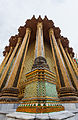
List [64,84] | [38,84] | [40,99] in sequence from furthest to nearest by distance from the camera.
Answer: [64,84]
[38,84]
[40,99]

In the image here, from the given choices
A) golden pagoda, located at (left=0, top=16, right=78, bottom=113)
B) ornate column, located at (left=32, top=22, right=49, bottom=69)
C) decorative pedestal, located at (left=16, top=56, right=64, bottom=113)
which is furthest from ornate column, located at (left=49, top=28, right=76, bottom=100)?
decorative pedestal, located at (left=16, top=56, right=64, bottom=113)

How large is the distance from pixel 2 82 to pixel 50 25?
562 centimetres

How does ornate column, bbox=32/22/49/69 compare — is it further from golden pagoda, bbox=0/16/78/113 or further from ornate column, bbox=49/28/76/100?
ornate column, bbox=49/28/76/100

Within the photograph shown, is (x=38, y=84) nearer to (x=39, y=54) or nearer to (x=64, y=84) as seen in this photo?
(x=39, y=54)

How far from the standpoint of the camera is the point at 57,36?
6.34 m

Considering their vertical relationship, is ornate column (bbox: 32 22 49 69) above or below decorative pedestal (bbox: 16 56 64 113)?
above

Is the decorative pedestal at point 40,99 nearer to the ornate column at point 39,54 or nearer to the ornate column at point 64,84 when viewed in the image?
the ornate column at point 39,54

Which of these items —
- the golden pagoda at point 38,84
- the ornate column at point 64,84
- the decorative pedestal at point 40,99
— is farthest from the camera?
the ornate column at point 64,84

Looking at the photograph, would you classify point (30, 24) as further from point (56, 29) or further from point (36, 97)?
point (36, 97)

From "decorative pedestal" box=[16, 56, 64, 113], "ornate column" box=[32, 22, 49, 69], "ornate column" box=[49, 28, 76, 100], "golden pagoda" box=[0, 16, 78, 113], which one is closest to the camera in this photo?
"decorative pedestal" box=[16, 56, 64, 113]

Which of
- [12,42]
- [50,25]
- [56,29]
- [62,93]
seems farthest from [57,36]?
[62,93]

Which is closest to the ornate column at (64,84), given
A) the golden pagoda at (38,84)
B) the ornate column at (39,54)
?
the golden pagoda at (38,84)

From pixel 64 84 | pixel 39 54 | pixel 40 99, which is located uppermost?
pixel 39 54

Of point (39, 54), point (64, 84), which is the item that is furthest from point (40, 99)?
point (64, 84)
